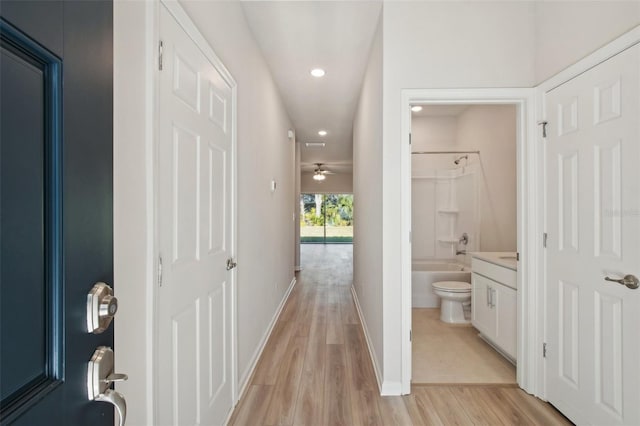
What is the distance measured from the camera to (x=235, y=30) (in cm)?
224

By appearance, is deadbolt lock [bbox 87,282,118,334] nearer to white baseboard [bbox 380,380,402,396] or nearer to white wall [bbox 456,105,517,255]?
white baseboard [bbox 380,380,402,396]

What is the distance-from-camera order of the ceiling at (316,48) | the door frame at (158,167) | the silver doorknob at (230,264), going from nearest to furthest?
the door frame at (158,167)
the silver doorknob at (230,264)
the ceiling at (316,48)

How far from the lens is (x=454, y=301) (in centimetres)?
373

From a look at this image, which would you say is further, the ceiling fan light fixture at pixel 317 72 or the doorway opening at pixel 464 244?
the ceiling fan light fixture at pixel 317 72

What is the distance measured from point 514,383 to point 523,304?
607mm

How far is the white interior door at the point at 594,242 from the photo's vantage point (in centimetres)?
160

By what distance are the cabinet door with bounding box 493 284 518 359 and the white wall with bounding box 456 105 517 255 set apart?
122cm

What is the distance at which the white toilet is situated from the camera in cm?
368

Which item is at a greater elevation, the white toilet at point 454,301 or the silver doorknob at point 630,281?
the silver doorknob at point 630,281

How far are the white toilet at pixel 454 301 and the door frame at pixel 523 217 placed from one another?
1371 mm

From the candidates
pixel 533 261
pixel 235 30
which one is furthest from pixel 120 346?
pixel 533 261

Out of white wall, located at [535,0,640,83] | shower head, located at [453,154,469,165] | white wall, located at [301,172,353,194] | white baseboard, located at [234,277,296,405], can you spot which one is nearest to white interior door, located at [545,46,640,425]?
white wall, located at [535,0,640,83]

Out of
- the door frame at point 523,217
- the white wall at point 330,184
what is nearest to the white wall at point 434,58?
the door frame at point 523,217

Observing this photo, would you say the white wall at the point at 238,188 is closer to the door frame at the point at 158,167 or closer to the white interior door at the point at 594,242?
the door frame at the point at 158,167
